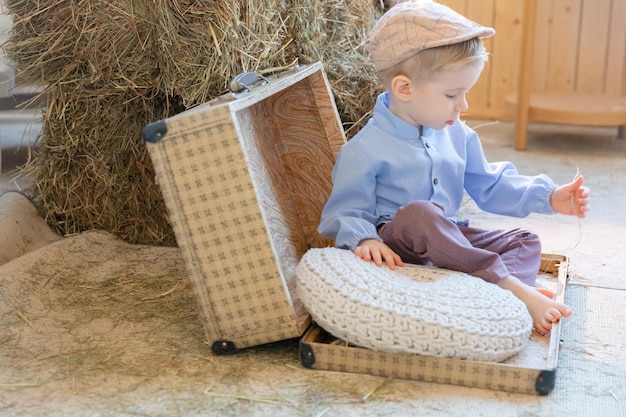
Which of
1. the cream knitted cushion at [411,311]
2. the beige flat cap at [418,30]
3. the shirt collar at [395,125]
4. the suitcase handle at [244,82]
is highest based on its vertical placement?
the beige flat cap at [418,30]

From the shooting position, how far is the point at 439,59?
1.74 m

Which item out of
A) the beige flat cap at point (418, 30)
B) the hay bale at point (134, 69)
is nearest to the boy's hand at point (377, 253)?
the beige flat cap at point (418, 30)

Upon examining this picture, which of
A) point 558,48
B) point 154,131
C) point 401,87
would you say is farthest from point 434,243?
point 558,48

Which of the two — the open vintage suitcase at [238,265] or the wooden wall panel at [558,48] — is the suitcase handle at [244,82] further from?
the wooden wall panel at [558,48]

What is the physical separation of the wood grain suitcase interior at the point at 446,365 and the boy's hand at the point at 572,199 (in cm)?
33

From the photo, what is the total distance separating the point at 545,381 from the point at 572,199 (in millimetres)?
551

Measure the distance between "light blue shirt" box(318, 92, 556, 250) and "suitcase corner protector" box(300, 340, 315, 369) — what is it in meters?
0.27

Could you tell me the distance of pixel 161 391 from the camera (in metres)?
1.50

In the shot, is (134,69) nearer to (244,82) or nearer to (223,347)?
(244,82)

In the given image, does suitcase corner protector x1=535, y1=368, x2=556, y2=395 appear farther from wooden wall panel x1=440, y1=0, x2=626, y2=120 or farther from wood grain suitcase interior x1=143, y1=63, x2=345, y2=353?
wooden wall panel x1=440, y1=0, x2=626, y2=120

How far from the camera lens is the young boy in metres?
1.72

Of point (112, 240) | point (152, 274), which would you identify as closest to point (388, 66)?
point (152, 274)

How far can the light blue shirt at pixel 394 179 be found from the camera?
71.2 inches

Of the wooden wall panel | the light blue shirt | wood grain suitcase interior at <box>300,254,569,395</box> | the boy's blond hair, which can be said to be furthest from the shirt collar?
the wooden wall panel
